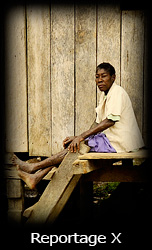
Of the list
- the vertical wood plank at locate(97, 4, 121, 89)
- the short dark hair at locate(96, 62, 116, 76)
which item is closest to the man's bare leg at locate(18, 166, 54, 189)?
the short dark hair at locate(96, 62, 116, 76)

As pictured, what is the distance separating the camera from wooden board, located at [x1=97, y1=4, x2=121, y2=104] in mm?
3643

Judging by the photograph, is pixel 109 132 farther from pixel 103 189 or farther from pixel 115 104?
pixel 103 189

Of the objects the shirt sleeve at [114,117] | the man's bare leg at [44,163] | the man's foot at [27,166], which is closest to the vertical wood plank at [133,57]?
the shirt sleeve at [114,117]

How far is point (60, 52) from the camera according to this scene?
378 centimetres

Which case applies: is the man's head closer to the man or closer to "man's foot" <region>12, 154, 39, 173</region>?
the man

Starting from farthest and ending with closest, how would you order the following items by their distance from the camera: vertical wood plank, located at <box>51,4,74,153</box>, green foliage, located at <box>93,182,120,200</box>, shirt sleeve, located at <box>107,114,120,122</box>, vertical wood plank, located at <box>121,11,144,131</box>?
green foliage, located at <box>93,182,120,200</box>
vertical wood plank, located at <box>51,4,74,153</box>
vertical wood plank, located at <box>121,11,144,131</box>
shirt sleeve, located at <box>107,114,120,122</box>

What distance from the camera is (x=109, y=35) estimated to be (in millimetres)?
3676

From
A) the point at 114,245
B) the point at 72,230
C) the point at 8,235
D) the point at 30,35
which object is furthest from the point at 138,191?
the point at 30,35

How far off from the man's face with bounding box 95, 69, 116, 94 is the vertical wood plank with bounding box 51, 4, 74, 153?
1.34 ft

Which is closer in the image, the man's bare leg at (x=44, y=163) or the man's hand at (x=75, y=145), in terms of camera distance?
the man's hand at (x=75, y=145)

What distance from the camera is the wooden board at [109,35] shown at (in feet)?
12.0

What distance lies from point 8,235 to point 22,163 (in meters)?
0.79

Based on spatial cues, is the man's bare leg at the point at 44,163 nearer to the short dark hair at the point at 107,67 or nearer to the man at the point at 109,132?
the man at the point at 109,132

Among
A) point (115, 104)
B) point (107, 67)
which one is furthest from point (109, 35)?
point (115, 104)
